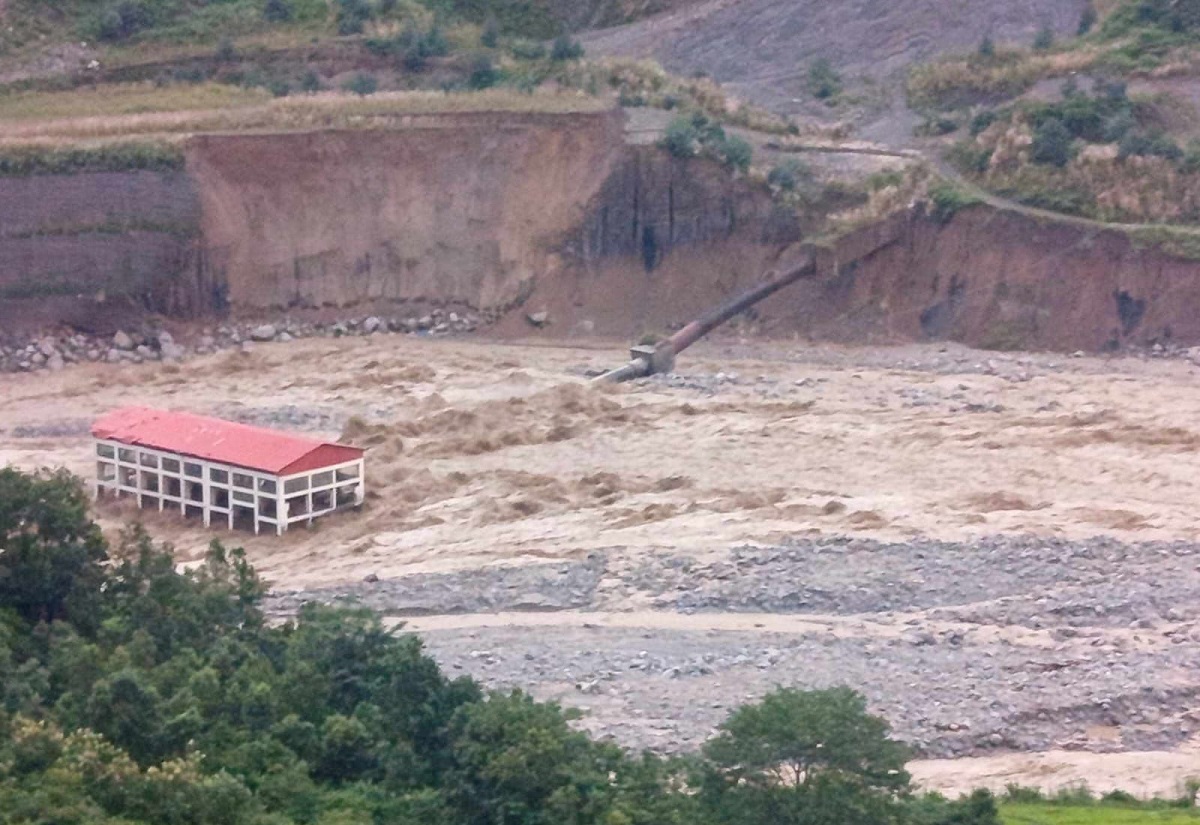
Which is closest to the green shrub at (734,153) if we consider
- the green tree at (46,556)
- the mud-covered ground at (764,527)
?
the mud-covered ground at (764,527)

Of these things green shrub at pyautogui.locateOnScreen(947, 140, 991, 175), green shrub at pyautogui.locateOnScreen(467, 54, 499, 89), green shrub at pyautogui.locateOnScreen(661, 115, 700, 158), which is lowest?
green shrub at pyautogui.locateOnScreen(947, 140, 991, 175)

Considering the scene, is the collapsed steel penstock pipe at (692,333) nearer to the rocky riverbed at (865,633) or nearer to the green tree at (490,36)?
the rocky riverbed at (865,633)

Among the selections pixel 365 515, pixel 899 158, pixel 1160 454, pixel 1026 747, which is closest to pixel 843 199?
pixel 899 158

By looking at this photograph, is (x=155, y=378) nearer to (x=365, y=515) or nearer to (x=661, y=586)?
(x=365, y=515)

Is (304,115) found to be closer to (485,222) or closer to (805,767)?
(485,222)

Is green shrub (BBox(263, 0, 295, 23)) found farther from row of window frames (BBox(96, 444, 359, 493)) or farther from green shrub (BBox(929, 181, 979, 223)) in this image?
row of window frames (BBox(96, 444, 359, 493))

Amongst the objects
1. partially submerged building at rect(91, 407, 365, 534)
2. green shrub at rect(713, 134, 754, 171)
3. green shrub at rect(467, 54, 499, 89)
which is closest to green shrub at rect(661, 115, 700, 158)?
green shrub at rect(713, 134, 754, 171)
